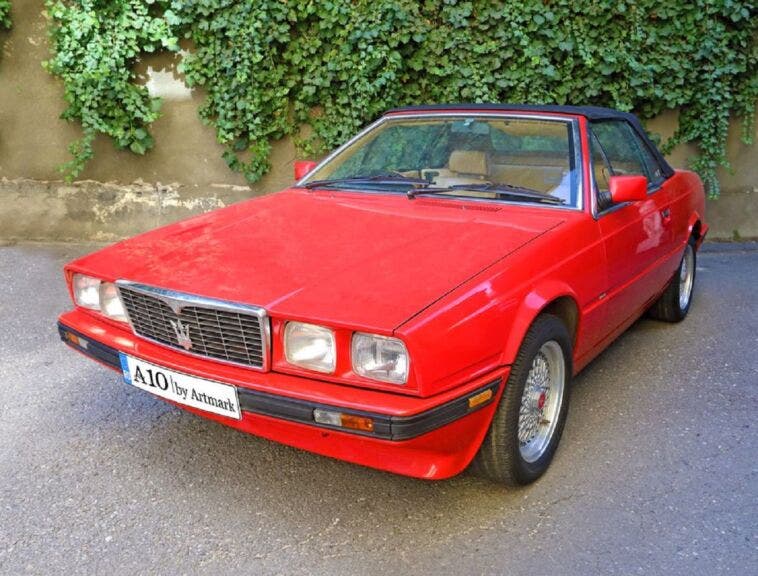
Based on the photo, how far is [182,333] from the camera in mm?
2609

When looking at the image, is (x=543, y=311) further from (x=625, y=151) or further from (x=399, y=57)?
(x=399, y=57)

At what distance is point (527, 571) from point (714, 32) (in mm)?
5381

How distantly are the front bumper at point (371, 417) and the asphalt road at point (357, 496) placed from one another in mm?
316

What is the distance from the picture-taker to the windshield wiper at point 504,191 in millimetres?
3268

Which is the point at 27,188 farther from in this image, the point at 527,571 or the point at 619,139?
the point at 527,571

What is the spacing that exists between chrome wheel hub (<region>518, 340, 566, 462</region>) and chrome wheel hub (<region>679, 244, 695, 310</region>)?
6.57 ft

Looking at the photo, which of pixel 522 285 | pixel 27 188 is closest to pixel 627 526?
pixel 522 285

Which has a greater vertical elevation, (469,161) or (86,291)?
(469,161)

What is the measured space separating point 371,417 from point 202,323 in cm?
70

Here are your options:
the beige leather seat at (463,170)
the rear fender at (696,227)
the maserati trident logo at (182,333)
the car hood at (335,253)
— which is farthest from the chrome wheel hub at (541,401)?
the rear fender at (696,227)

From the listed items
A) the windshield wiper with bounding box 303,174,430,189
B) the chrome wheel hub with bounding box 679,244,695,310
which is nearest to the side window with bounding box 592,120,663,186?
the chrome wheel hub with bounding box 679,244,695,310

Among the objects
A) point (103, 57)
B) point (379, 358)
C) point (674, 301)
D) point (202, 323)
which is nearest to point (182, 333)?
point (202, 323)

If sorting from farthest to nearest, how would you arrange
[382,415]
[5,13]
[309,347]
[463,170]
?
[5,13], [463,170], [309,347], [382,415]

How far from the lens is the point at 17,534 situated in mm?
2566
